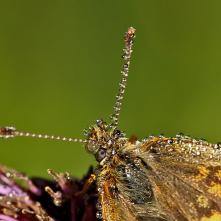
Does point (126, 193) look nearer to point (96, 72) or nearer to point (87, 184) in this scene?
point (87, 184)

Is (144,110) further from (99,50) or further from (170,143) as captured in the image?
(170,143)

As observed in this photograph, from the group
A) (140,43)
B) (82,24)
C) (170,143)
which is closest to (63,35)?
(82,24)

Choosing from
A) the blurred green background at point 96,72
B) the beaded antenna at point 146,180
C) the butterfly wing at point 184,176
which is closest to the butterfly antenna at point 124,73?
the beaded antenna at point 146,180

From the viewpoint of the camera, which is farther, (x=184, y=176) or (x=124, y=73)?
(x=124, y=73)

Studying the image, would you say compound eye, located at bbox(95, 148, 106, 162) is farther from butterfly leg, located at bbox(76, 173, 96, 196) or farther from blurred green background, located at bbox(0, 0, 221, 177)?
blurred green background, located at bbox(0, 0, 221, 177)

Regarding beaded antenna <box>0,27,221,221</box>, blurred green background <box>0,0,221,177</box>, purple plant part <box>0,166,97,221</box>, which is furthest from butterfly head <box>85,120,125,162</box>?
blurred green background <box>0,0,221,177</box>

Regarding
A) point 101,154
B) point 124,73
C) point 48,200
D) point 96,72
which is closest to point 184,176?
point 101,154
